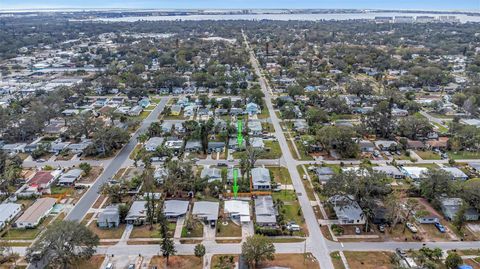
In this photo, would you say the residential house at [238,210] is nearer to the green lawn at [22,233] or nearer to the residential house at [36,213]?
the green lawn at [22,233]

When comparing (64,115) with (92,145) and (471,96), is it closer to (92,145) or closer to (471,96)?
(92,145)

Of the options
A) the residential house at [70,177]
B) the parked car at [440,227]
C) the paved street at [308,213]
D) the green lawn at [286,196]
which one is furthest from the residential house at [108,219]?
the parked car at [440,227]

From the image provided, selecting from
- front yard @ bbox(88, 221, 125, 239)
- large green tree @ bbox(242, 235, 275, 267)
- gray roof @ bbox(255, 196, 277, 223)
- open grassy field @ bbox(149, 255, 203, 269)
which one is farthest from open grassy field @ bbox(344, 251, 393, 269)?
front yard @ bbox(88, 221, 125, 239)

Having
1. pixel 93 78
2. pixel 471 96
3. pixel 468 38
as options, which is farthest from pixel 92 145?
pixel 468 38

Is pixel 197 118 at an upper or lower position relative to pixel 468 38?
lower

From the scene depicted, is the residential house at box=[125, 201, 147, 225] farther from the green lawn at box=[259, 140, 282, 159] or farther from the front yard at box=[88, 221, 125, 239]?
the green lawn at box=[259, 140, 282, 159]

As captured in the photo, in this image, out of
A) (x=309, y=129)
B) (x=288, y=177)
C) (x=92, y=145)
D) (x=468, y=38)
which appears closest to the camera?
(x=288, y=177)

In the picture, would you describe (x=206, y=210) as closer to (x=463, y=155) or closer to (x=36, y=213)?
(x=36, y=213)
